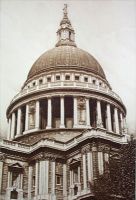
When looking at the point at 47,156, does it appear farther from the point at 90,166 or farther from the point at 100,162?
the point at 100,162

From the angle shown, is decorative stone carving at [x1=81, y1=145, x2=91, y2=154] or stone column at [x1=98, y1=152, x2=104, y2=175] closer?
stone column at [x1=98, y1=152, x2=104, y2=175]

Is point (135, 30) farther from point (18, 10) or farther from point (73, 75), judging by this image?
point (73, 75)

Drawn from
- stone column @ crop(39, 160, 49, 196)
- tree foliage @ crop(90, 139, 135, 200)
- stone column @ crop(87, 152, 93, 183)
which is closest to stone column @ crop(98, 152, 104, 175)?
stone column @ crop(87, 152, 93, 183)

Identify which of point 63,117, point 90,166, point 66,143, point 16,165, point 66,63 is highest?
point 66,63

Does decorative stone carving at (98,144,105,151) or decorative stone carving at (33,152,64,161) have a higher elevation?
decorative stone carving at (98,144,105,151)

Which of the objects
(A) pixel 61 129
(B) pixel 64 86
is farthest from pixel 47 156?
(B) pixel 64 86

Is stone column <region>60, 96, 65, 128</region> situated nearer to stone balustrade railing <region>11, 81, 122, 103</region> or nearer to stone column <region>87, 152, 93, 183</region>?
stone balustrade railing <region>11, 81, 122, 103</region>

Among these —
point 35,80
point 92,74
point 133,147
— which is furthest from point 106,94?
point 133,147

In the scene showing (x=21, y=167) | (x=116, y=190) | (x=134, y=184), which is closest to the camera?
(x=134, y=184)
